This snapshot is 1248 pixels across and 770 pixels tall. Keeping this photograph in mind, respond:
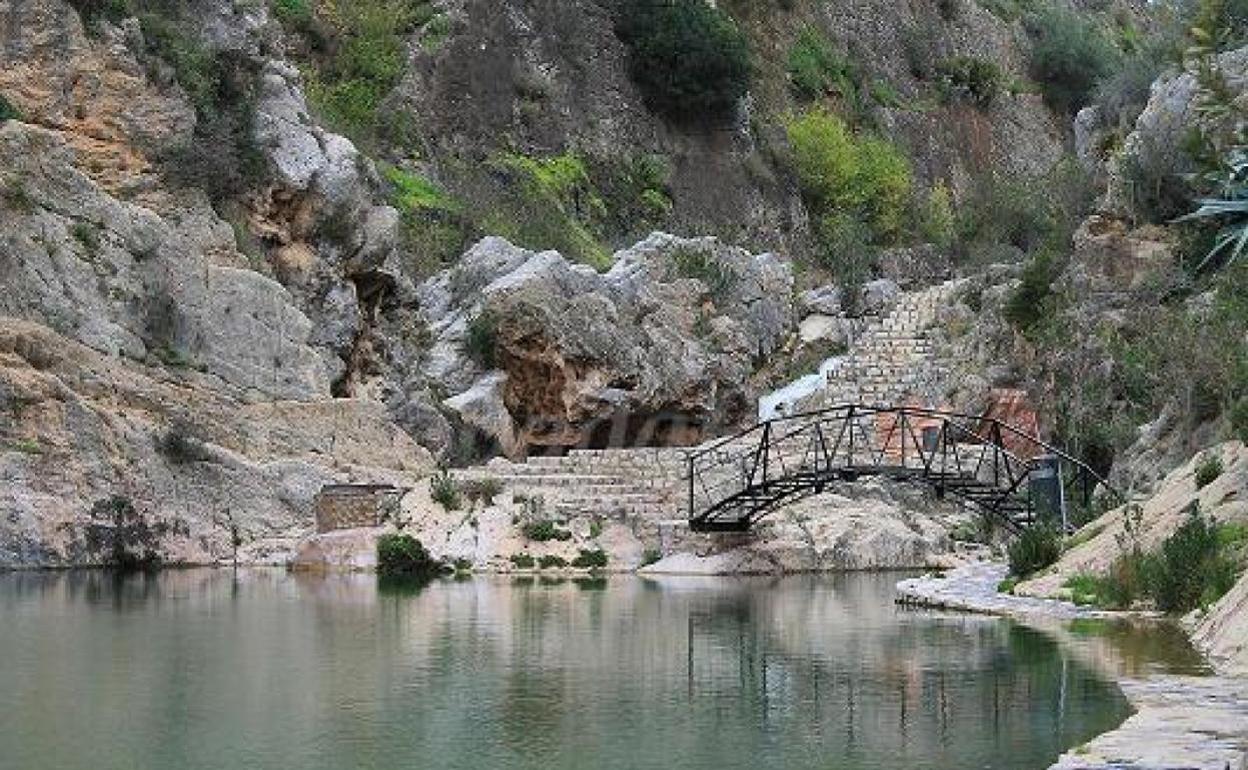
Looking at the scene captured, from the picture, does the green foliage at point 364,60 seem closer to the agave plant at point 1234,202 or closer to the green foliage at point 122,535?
the green foliage at point 122,535

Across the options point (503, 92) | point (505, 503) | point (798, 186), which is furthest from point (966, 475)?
point (798, 186)

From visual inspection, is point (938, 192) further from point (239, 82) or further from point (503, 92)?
point (239, 82)

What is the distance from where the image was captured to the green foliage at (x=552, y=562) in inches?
1409

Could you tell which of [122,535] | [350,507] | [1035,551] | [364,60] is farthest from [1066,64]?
[1035,551]

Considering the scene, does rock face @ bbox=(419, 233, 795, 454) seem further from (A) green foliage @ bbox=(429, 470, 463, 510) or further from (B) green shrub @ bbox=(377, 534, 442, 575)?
(B) green shrub @ bbox=(377, 534, 442, 575)

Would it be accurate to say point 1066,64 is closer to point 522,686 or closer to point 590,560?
point 590,560

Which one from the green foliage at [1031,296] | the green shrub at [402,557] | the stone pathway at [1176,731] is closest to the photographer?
the stone pathway at [1176,731]

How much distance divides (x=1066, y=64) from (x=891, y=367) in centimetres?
4797

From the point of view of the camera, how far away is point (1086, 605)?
23.5m

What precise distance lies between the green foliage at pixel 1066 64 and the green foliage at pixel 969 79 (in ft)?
15.5

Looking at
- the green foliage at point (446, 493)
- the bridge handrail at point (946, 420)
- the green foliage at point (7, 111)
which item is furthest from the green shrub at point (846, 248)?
the green foliage at point (7, 111)

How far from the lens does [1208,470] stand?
2384 centimetres

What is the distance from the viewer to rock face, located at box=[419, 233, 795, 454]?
4491cm

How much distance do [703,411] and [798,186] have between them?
2839 centimetres
